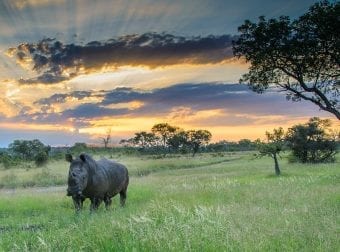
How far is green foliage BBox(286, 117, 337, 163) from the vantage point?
64625 mm

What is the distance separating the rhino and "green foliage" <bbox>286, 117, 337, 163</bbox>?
46644mm

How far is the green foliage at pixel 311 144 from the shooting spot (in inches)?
2544

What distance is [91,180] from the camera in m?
18.4

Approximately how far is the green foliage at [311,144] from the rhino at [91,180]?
1836 inches

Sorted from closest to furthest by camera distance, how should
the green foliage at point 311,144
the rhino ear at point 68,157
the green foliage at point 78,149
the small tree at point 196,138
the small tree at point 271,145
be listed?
the rhino ear at point 68,157, the small tree at point 271,145, the green foliage at point 311,144, the green foliage at point 78,149, the small tree at point 196,138

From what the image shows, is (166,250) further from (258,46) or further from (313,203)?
(258,46)

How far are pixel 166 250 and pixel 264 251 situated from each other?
1.71 metres

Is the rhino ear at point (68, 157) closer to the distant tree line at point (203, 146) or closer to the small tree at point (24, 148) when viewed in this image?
the distant tree line at point (203, 146)

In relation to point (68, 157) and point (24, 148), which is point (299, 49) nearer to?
point (68, 157)

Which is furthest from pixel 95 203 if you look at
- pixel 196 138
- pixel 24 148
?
pixel 196 138

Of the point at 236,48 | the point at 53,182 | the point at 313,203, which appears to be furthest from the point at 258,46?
the point at 53,182

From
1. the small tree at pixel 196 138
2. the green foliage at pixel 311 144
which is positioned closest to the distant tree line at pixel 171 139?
the small tree at pixel 196 138

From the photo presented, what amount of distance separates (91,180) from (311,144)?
50.6 metres

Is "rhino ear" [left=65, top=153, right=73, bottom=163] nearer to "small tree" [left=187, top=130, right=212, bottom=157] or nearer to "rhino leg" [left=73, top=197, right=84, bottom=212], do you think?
"rhino leg" [left=73, top=197, right=84, bottom=212]
